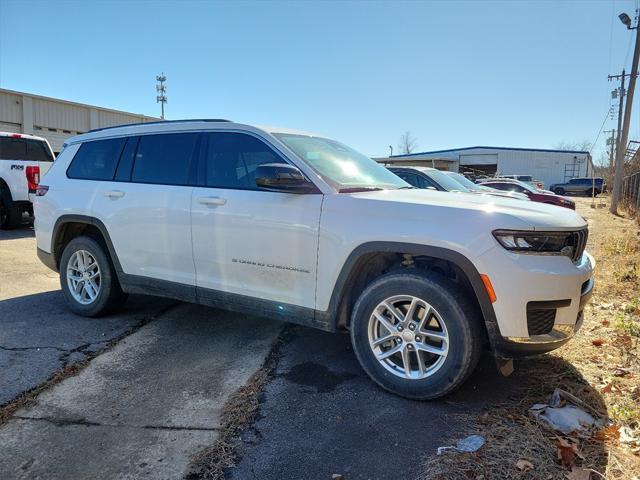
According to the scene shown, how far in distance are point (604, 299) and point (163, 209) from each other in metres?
5.02

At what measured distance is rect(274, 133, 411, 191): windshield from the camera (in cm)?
370

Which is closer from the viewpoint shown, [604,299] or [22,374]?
[22,374]

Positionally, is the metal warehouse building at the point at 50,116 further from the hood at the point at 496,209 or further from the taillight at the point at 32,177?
the hood at the point at 496,209

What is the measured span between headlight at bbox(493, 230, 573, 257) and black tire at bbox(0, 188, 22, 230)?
10.6 m

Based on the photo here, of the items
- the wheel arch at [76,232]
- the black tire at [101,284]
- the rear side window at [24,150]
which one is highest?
the rear side window at [24,150]

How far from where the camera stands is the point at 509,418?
2938mm

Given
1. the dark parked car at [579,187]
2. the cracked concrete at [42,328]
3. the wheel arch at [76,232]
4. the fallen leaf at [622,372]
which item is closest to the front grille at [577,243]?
the fallen leaf at [622,372]

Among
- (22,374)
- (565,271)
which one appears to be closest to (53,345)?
(22,374)

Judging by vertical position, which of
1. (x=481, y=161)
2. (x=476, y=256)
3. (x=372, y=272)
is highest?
(x=481, y=161)

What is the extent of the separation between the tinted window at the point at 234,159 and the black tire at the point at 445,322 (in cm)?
131

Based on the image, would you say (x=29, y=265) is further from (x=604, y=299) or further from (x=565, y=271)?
(x=604, y=299)

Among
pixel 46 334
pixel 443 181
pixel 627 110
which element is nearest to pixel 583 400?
pixel 46 334

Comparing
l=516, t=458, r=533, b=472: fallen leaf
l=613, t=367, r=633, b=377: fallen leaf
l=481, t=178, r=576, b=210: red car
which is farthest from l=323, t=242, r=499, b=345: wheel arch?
l=481, t=178, r=576, b=210: red car

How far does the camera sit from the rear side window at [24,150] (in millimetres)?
10531
